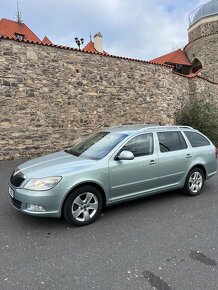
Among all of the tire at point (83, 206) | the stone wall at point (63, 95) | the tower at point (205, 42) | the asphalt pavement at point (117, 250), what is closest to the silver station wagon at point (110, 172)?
the tire at point (83, 206)

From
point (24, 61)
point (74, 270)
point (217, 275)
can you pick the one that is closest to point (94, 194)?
point (74, 270)

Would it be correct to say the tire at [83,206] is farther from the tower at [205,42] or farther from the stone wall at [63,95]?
the tower at [205,42]

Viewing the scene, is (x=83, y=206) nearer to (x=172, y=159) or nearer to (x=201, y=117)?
(x=172, y=159)

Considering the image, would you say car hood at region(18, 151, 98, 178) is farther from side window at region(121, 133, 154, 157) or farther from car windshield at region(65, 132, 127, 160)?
side window at region(121, 133, 154, 157)

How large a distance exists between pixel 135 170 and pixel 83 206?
1.16 metres

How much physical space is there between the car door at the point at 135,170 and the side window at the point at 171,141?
25cm

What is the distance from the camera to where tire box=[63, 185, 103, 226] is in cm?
408

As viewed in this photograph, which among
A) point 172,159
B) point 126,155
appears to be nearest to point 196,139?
point 172,159

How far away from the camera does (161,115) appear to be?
1452cm

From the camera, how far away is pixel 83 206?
421cm

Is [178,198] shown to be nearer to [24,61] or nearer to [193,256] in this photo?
[193,256]

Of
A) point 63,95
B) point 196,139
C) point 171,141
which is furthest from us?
point 63,95

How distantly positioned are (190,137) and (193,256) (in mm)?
3110

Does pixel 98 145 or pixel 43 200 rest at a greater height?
pixel 98 145
